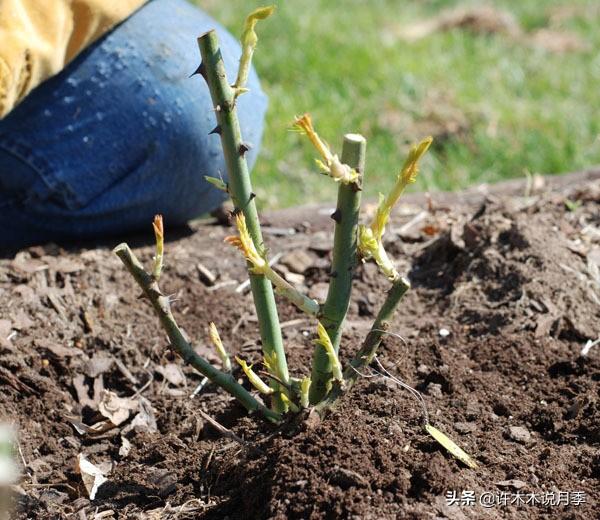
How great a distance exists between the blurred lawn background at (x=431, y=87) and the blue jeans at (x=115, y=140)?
0.96 meters

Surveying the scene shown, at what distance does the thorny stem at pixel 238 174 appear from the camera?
1822 mm

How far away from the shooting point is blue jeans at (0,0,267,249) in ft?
10.1

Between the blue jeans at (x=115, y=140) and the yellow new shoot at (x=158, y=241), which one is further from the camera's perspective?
the blue jeans at (x=115, y=140)

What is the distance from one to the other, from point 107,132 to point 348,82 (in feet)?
7.54

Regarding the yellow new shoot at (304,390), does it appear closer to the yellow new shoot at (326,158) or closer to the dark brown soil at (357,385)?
the dark brown soil at (357,385)

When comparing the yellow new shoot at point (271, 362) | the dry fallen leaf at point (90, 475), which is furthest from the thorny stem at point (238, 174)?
the dry fallen leaf at point (90, 475)

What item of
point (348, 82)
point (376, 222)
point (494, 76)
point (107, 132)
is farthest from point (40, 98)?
point (494, 76)

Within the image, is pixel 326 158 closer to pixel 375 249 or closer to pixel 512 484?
pixel 375 249

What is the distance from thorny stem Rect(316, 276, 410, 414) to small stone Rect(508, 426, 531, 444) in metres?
0.43

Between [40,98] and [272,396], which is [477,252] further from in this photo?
[40,98]

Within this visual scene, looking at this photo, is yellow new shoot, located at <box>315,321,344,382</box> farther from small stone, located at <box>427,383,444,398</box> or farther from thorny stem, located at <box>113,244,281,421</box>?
small stone, located at <box>427,383,444,398</box>

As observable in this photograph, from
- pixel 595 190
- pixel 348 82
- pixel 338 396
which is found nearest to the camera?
pixel 338 396

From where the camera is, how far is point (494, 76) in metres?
5.39

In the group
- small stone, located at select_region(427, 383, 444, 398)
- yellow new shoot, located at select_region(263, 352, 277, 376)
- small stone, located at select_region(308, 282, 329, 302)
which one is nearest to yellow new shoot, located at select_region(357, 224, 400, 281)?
yellow new shoot, located at select_region(263, 352, 277, 376)
